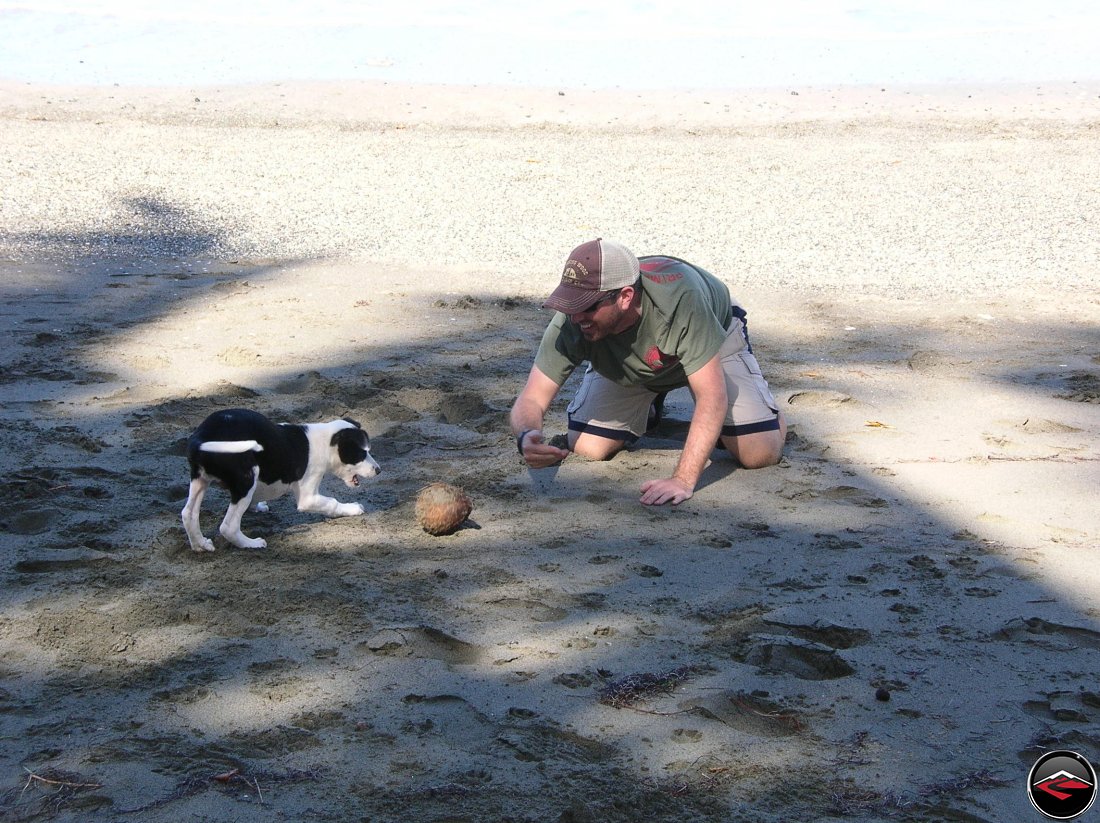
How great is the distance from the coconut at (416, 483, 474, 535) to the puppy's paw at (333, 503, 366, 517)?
36 cm

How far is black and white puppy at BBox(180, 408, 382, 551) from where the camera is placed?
445cm

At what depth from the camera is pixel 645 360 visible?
547 cm

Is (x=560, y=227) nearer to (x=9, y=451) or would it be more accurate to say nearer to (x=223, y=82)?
(x=9, y=451)

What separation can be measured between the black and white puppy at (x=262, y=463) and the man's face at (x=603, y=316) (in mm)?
1067

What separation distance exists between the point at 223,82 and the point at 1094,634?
18.4 metres

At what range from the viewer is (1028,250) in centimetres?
1077

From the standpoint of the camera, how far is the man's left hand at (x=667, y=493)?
5.30 m

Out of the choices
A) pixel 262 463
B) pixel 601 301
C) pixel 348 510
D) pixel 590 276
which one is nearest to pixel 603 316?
pixel 601 301

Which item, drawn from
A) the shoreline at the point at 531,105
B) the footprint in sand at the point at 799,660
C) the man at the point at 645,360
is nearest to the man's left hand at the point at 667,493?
the man at the point at 645,360

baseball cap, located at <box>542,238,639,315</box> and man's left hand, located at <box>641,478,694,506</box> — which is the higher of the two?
baseball cap, located at <box>542,238,639,315</box>

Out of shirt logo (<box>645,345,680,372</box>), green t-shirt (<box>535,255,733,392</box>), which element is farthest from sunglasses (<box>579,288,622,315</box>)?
shirt logo (<box>645,345,680,372</box>)

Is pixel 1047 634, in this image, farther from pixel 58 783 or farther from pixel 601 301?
pixel 58 783

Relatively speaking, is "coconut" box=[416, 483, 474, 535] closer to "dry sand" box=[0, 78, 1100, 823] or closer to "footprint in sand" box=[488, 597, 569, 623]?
"dry sand" box=[0, 78, 1100, 823]

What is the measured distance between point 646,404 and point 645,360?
2.09 feet
